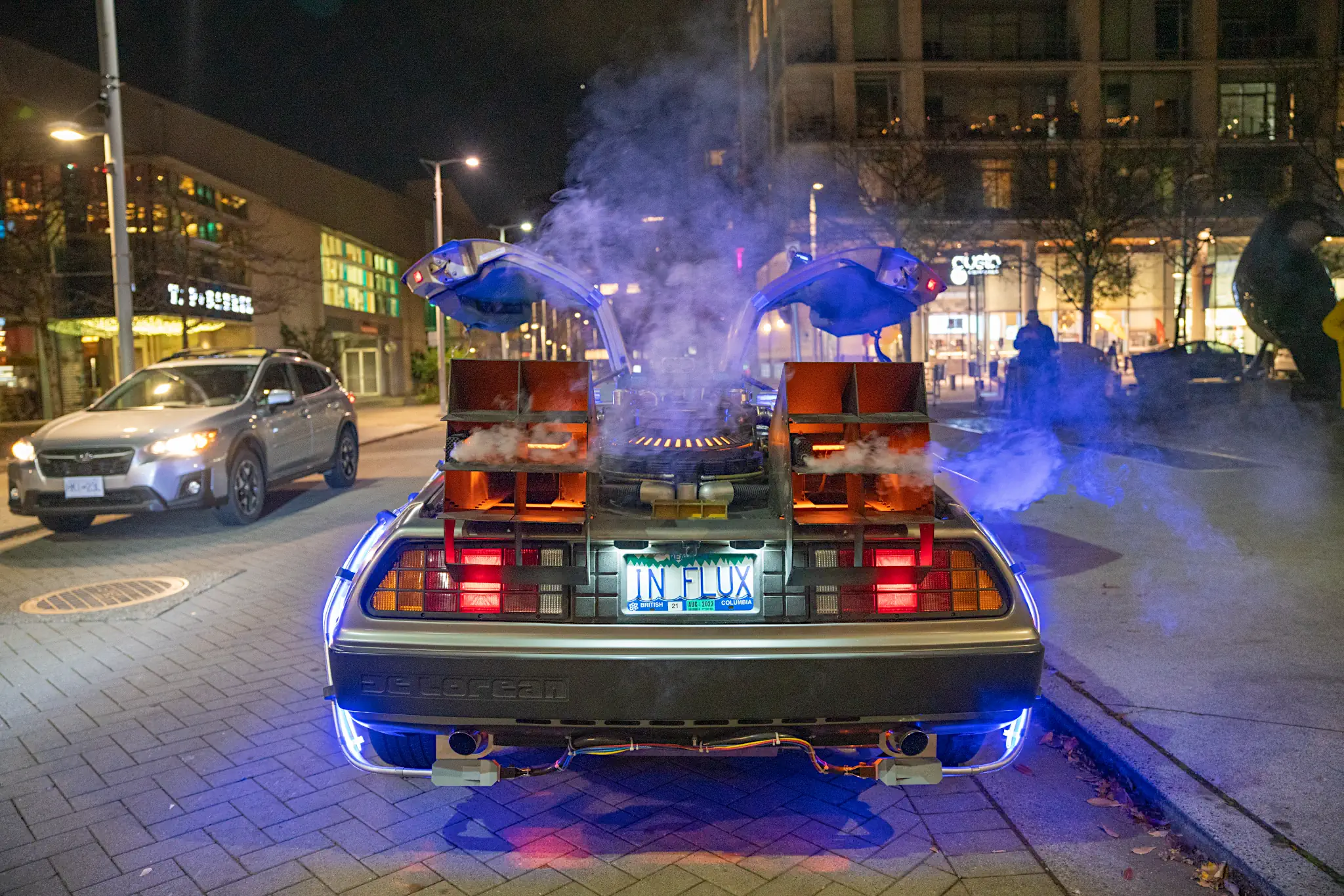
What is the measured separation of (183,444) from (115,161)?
6810 millimetres

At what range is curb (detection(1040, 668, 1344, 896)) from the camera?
113 inches

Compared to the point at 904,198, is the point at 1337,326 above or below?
below

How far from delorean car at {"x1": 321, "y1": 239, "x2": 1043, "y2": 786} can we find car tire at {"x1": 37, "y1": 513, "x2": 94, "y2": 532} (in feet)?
24.6

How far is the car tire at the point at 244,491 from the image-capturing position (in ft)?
31.8

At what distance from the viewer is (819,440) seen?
3482 mm

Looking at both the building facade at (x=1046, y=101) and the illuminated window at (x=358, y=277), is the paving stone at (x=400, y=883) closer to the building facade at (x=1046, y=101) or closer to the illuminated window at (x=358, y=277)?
the illuminated window at (x=358, y=277)

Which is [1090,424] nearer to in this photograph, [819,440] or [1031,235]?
[819,440]

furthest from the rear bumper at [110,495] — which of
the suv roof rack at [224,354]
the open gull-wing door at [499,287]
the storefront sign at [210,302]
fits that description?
the storefront sign at [210,302]

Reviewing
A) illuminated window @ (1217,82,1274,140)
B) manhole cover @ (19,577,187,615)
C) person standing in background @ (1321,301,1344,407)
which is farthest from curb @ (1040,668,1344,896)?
illuminated window @ (1217,82,1274,140)

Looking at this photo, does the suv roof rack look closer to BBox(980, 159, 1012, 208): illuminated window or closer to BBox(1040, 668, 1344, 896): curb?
BBox(1040, 668, 1344, 896): curb

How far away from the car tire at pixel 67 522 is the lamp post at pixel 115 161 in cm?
383

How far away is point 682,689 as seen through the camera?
295cm

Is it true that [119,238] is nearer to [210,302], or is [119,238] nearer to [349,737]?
[349,737]

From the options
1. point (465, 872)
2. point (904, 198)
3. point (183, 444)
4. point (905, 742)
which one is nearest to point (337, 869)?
point (465, 872)
